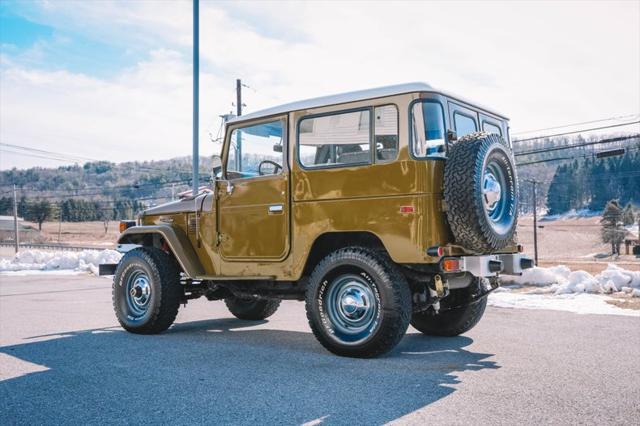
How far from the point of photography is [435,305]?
605 cm

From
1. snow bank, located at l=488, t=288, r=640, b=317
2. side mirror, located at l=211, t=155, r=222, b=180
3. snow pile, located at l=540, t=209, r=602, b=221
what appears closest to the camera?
side mirror, located at l=211, t=155, r=222, b=180

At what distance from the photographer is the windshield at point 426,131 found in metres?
5.51

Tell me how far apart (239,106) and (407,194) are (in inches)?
1189

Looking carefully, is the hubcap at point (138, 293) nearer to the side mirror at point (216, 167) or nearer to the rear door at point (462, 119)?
Answer: the side mirror at point (216, 167)

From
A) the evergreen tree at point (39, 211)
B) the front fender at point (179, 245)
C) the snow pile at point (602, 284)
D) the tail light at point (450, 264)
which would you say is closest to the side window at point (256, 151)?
the front fender at point (179, 245)

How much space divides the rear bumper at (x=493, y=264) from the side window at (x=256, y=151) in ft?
7.77

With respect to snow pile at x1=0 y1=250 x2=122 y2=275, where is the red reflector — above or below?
above

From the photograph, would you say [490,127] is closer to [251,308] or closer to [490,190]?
[490,190]

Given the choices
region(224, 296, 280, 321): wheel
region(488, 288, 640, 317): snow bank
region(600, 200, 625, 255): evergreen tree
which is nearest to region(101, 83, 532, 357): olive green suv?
region(224, 296, 280, 321): wheel

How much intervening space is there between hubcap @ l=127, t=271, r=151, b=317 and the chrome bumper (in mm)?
4161

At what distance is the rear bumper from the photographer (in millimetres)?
5516

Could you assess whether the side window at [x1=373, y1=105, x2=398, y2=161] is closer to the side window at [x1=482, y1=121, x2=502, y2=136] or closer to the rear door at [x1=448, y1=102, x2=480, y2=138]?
the rear door at [x1=448, y1=102, x2=480, y2=138]

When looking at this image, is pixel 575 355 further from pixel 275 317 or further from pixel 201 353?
pixel 275 317

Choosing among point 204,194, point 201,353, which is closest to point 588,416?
point 201,353
